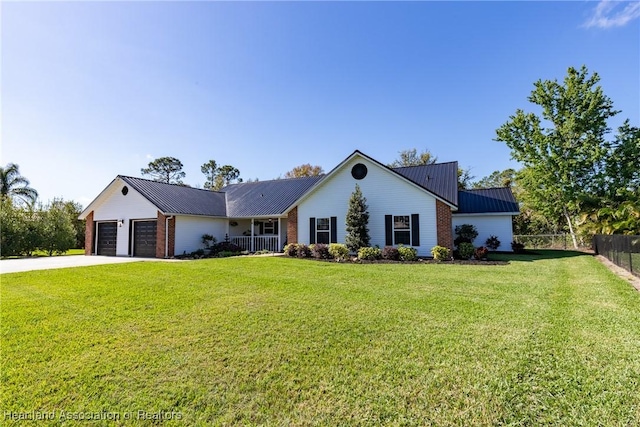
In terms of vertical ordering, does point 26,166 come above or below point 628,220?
above

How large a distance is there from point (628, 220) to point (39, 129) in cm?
2652

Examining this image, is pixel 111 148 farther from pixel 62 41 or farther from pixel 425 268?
pixel 425 268

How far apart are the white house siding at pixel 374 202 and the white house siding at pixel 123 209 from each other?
9758 mm

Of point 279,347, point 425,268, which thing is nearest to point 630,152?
point 425,268

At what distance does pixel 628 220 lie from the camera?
1528 cm

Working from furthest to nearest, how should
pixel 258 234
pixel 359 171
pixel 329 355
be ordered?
1. pixel 258 234
2. pixel 359 171
3. pixel 329 355

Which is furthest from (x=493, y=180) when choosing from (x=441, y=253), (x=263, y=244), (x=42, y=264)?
(x=42, y=264)

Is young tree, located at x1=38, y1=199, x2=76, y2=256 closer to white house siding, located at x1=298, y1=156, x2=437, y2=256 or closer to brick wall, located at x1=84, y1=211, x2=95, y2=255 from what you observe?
brick wall, located at x1=84, y1=211, x2=95, y2=255

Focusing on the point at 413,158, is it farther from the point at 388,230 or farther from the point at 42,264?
the point at 42,264

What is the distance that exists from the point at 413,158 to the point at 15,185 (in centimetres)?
4304

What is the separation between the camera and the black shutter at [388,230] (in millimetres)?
16375

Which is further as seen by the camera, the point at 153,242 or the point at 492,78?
the point at 153,242

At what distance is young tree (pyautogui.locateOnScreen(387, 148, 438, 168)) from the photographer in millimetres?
40312

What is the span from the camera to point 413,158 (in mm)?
41688
